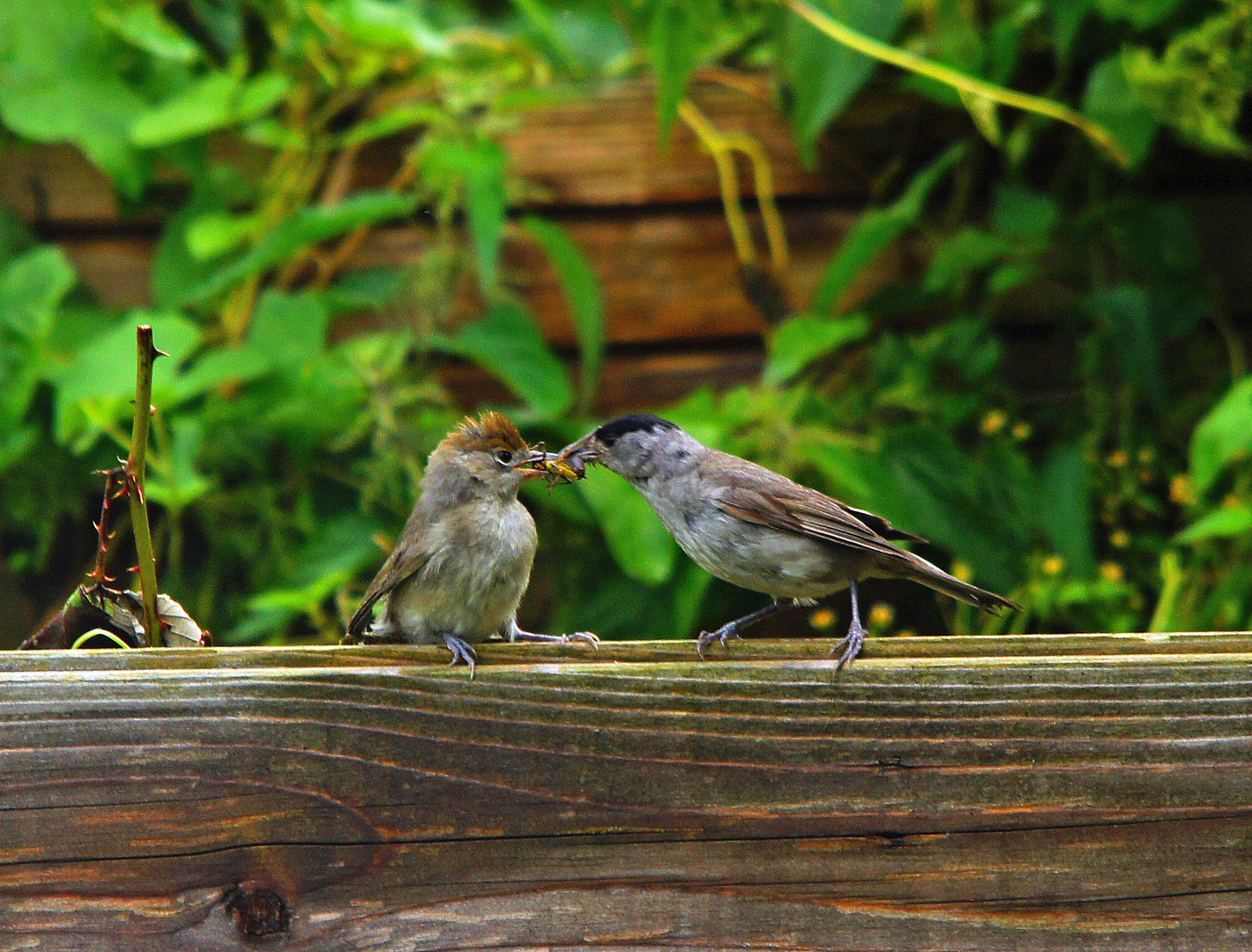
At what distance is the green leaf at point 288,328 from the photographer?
3787 mm

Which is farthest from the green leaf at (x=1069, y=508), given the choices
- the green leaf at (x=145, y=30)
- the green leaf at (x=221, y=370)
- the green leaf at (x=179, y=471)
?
the green leaf at (x=145, y=30)

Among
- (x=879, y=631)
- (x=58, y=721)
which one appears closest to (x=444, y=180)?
(x=879, y=631)

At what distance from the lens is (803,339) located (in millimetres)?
3777

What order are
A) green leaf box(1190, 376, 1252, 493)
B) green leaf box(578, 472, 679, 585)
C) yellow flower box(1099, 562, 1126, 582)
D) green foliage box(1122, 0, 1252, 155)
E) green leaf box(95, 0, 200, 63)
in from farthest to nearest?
green leaf box(95, 0, 200, 63) < yellow flower box(1099, 562, 1126, 582) < green foliage box(1122, 0, 1252, 155) < green leaf box(578, 472, 679, 585) < green leaf box(1190, 376, 1252, 493)

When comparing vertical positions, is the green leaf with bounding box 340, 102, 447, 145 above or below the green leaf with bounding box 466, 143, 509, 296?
above

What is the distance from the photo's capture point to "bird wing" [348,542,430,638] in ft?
8.52

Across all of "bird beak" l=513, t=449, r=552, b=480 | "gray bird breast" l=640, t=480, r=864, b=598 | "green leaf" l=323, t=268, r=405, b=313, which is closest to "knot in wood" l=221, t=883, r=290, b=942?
"gray bird breast" l=640, t=480, r=864, b=598

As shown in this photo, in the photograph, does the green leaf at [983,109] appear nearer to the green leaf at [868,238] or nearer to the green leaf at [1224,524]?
the green leaf at [868,238]

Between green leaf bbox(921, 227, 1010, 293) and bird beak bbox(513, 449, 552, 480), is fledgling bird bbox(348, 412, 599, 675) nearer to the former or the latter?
bird beak bbox(513, 449, 552, 480)

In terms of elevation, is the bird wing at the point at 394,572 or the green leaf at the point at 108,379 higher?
the green leaf at the point at 108,379

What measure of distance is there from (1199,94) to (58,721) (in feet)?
10.9

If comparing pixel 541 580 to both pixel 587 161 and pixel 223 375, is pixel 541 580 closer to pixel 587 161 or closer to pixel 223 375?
pixel 223 375

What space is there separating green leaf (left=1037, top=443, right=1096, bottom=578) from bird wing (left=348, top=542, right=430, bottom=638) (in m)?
1.98

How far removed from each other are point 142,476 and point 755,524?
1.40 metres
